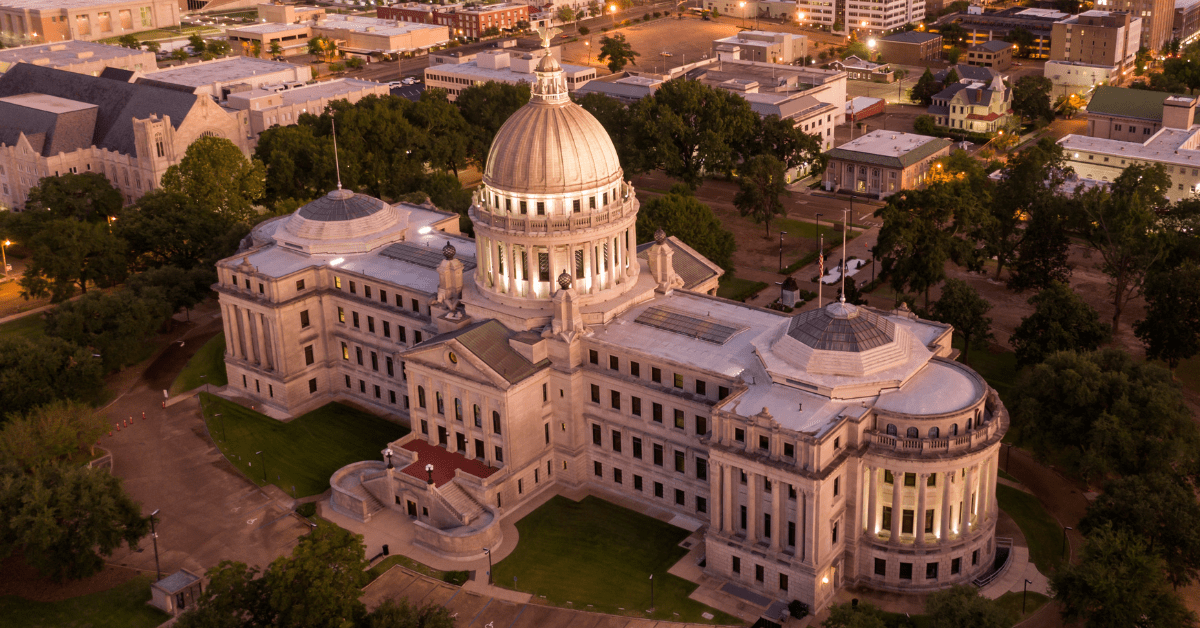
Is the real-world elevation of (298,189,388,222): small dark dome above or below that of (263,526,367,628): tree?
above

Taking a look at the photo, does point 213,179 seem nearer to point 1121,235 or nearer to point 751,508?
point 751,508

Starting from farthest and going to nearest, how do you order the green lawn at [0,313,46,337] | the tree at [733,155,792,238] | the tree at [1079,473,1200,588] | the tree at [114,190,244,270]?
the tree at [733,155,792,238]
the tree at [114,190,244,270]
the green lawn at [0,313,46,337]
the tree at [1079,473,1200,588]

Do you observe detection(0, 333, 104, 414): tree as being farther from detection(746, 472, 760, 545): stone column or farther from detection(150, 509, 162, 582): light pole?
detection(746, 472, 760, 545): stone column

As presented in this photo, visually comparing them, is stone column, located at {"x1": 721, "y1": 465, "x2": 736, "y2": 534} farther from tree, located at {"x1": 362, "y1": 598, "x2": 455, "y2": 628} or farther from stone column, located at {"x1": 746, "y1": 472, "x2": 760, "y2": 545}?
tree, located at {"x1": 362, "y1": 598, "x2": 455, "y2": 628}

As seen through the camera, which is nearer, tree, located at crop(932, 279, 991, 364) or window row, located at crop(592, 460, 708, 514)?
window row, located at crop(592, 460, 708, 514)

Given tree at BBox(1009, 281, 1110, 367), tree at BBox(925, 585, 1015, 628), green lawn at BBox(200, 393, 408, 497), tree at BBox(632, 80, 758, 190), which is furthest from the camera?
tree at BBox(632, 80, 758, 190)

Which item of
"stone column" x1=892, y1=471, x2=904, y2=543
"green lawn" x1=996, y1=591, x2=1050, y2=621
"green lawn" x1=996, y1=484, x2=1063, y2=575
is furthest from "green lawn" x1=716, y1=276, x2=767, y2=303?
"green lawn" x1=996, y1=591, x2=1050, y2=621

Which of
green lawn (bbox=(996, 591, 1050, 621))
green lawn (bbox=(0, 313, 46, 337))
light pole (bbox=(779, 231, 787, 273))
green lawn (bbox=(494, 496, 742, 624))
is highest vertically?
light pole (bbox=(779, 231, 787, 273))

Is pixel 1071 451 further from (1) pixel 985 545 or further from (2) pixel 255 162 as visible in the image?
(2) pixel 255 162
